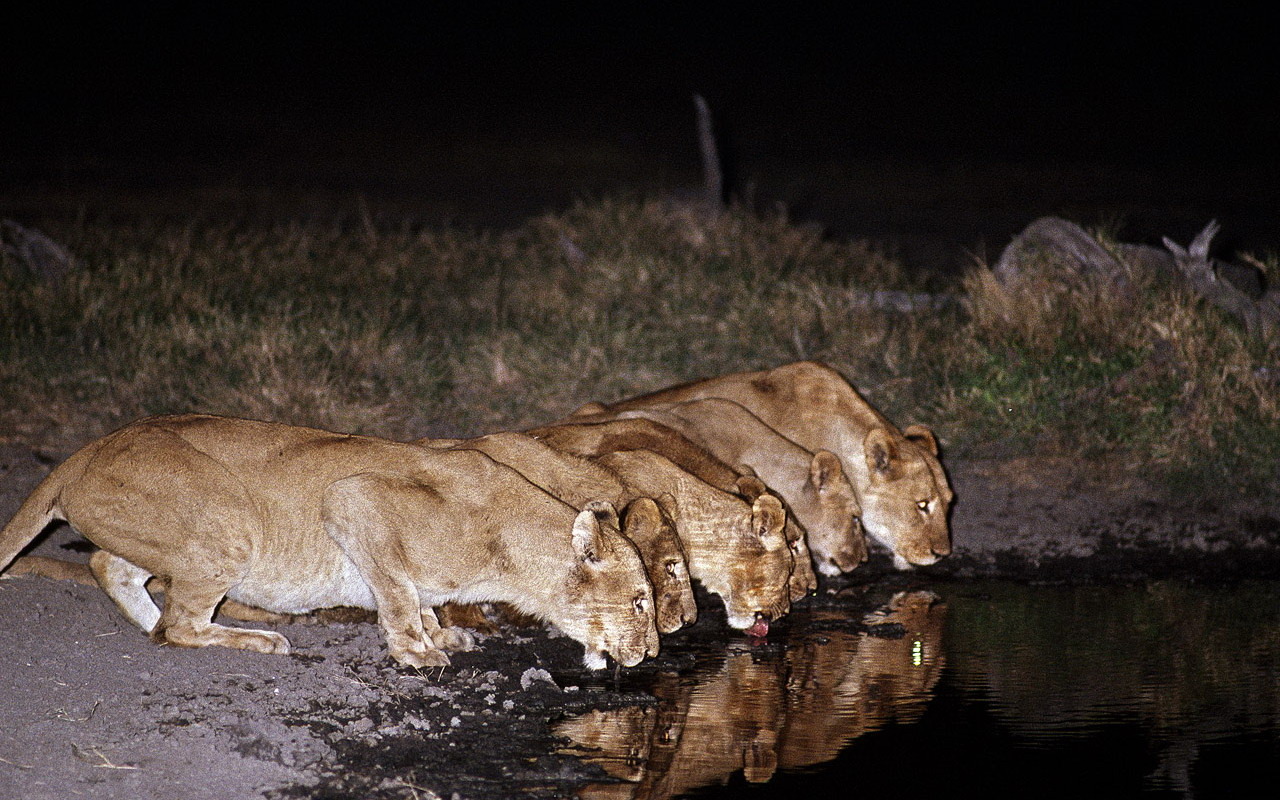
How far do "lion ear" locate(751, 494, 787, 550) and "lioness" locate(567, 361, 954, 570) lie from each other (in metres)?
1.27

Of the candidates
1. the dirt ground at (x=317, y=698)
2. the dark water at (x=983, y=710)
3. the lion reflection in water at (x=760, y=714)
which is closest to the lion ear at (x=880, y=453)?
the dirt ground at (x=317, y=698)

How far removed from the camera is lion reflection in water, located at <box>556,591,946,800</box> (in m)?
4.75

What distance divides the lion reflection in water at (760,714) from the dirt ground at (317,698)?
4.6 inches

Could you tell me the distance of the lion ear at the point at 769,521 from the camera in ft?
19.6

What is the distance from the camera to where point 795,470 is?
6965 mm

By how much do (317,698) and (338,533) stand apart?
68cm

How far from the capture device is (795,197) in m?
18.2

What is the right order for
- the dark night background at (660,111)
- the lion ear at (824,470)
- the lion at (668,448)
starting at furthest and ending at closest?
the dark night background at (660,111) < the lion ear at (824,470) < the lion at (668,448)

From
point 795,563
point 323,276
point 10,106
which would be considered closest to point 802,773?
point 795,563

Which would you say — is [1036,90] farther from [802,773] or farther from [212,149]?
[802,773]

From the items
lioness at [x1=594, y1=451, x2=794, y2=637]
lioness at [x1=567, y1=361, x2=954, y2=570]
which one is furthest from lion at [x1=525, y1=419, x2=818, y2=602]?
lioness at [x1=567, y1=361, x2=954, y2=570]

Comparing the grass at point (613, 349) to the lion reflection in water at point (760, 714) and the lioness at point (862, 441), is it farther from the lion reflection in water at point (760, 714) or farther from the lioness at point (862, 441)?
the lion reflection in water at point (760, 714)

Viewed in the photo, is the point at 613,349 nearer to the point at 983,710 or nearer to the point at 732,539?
the point at 732,539

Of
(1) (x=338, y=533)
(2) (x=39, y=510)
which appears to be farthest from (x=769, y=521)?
(2) (x=39, y=510)
